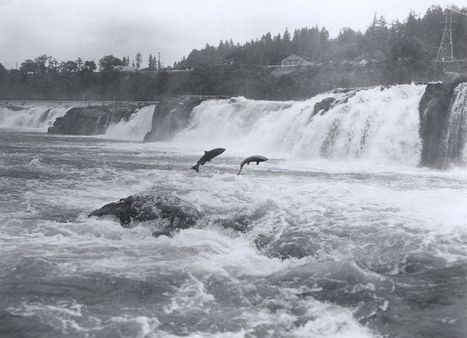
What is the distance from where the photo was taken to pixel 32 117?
53.8 meters

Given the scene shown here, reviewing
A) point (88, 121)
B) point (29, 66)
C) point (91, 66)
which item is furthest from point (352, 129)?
point (29, 66)

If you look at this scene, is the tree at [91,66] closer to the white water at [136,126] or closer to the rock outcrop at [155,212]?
the white water at [136,126]

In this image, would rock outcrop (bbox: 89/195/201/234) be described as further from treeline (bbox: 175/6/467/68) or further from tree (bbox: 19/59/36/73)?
tree (bbox: 19/59/36/73)

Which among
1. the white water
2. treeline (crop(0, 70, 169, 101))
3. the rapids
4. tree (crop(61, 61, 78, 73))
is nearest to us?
the rapids

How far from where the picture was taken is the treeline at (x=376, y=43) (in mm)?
53094

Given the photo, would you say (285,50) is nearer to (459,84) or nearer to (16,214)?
(459,84)

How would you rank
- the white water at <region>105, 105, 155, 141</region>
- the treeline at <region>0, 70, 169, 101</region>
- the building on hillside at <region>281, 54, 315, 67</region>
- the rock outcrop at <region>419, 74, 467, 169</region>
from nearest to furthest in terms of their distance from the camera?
the rock outcrop at <region>419, 74, 467, 169</region>, the white water at <region>105, 105, 155, 141</region>, the building on hillside at <region>281, 54, 315, 67</region>, the treeline at <region>0, 70, 169, 101</region>

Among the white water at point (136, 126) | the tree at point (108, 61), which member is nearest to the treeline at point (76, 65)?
the tree at point (108, 61)

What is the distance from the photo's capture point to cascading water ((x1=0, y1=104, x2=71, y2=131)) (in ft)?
171

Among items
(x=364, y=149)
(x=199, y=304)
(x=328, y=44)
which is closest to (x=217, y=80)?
(x=328, y=44)

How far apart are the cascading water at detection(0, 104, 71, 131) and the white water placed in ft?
40.6

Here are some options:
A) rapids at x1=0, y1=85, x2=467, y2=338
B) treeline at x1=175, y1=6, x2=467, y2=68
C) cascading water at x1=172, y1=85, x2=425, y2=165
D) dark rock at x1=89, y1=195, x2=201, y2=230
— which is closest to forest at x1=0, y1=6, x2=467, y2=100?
treeline at x1=175, y1=6, x2=467, y2=68

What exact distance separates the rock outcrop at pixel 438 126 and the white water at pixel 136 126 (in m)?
25.1

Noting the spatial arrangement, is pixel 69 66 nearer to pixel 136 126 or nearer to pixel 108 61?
pixel 108 61
